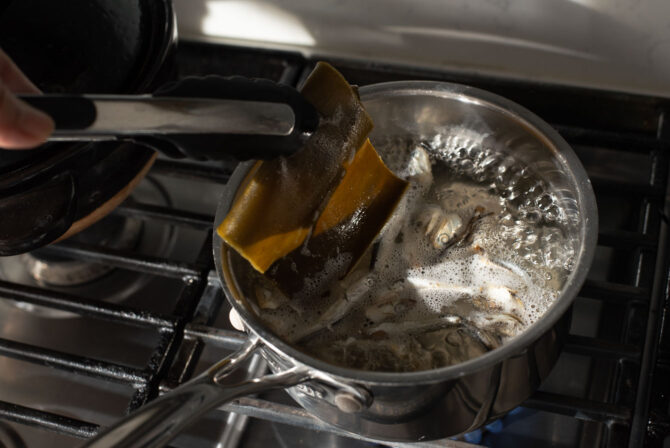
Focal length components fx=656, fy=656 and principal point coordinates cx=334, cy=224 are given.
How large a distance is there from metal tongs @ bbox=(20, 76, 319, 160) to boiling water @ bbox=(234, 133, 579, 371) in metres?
0.13

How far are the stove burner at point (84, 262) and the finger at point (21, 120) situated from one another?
316 mm

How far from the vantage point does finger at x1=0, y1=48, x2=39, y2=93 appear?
0.46 meters

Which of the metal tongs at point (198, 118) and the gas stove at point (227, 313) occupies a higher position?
the metal tongs at point (198, 118)

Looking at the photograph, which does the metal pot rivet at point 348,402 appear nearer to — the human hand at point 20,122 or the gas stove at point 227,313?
the gas stove at point 227,313

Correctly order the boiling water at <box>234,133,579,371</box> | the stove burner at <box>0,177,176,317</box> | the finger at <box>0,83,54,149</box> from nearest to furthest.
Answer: the finger at <box>0,83,54,149</box> → the boiling water at <box>234,133,579,371</box> → the stove burner at <box>0,177,176,317</box>

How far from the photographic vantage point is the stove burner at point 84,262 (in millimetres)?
680

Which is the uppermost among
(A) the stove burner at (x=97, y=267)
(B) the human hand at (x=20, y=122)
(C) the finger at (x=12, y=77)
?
(C) the finger at (x=12, y=77)

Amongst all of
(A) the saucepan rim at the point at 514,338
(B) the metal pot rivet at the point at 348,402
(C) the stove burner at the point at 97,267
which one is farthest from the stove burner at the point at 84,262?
(B) the metal pot rivet at the point at 348,402

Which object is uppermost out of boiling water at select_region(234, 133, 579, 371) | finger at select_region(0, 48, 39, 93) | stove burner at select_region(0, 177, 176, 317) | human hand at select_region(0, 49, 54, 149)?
finger at select_region(0, 48, 39, 93)

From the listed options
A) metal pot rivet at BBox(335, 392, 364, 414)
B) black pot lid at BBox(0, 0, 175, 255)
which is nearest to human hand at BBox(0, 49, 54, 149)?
black pot lid at BBox(0, 0, 175, 255)

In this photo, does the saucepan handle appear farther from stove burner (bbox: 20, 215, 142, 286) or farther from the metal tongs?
stove burner (bbox: 20, 215, 142, 286)

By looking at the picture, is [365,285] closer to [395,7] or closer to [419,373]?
[419,373]

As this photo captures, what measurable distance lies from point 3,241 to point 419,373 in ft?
1.18

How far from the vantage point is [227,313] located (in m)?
0.65
